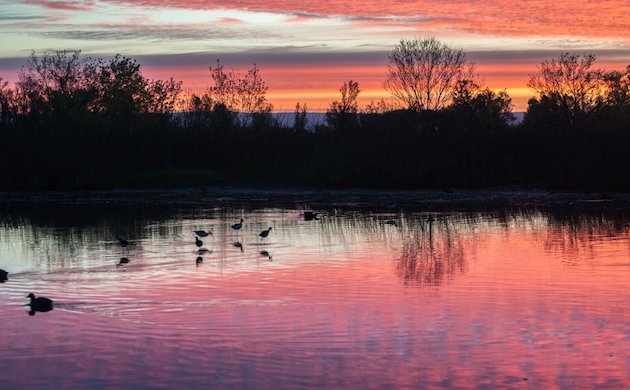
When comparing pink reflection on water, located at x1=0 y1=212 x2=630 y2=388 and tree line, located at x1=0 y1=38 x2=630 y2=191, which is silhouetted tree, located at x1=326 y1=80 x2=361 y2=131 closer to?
tree line, located at x1=0 y1=38 x2=630 y2=191

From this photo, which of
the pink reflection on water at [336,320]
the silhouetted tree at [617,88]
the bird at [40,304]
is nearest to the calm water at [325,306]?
the pink reflection on water at [336,320]

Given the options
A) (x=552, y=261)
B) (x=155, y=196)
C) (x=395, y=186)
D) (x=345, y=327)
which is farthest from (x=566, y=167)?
(x=345, y=327)

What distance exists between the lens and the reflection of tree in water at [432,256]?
1592cm

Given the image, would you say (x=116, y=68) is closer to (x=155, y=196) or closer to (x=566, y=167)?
(x=155, y=196)

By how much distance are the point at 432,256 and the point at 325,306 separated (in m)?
5.86

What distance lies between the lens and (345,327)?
11680mm

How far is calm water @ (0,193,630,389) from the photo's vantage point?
31.8 feet

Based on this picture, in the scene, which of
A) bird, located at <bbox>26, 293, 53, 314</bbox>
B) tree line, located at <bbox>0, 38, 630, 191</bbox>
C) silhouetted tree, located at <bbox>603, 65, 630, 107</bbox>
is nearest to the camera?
bird, located at <bbox>26, 293, 53, 314</bbox>

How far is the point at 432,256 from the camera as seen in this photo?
18500mm

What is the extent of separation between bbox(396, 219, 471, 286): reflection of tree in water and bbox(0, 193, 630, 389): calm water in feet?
0.19

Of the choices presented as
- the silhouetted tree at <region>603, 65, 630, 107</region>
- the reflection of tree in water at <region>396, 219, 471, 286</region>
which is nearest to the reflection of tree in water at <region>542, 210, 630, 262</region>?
the reflection of tree in water at <region>396, 219, 471, 286</region>

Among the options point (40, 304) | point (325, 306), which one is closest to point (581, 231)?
point (325, 306)

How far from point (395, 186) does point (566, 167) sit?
7083 millimetres

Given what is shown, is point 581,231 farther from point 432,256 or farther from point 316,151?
point 316,151
